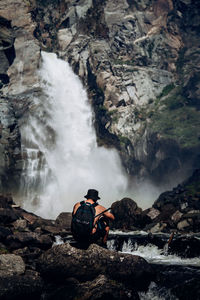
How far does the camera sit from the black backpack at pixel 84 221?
10.7 meters

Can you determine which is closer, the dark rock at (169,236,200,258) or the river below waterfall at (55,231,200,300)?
the river below waterfall at (55,231,200,300)

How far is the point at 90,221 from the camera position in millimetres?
10695

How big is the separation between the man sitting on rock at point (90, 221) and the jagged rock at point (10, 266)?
228 centimetres

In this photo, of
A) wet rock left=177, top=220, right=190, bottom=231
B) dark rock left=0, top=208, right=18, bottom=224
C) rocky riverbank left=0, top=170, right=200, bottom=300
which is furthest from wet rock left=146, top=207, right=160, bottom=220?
rocky riverbank left=0, top=170, right=200, bottom=300

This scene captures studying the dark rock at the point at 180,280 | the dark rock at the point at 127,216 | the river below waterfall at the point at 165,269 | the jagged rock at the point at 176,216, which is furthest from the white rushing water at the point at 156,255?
the dark rock at the point at 127,216

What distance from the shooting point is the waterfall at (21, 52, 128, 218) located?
155 ft

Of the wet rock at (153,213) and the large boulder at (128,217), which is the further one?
the wet rock at (153,213)

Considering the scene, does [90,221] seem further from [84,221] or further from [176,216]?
[176,216]

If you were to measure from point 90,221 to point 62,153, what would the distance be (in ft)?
170

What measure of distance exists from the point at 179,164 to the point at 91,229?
57.8 meters

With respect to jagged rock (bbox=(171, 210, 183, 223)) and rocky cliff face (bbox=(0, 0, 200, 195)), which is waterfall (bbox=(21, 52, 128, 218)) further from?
jagged rock (bbox=(171, 210, 183, 223))

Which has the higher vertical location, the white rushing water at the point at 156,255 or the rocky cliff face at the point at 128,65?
the rocky cliff face at the point at 128,65

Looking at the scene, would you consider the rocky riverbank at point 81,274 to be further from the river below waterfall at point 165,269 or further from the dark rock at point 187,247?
the dark rock at point 187,247

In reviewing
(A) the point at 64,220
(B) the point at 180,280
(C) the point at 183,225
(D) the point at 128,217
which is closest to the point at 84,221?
(B) the point at 180,280
